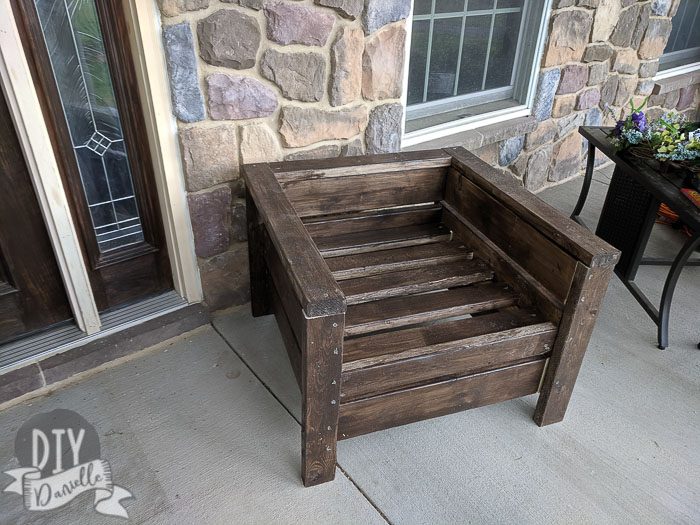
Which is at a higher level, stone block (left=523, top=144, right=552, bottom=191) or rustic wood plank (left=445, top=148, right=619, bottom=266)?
rustic wood plank (left=445, top=148, right=619, bottom=266)

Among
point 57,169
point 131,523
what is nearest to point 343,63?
point 57,169

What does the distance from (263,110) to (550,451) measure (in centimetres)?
139

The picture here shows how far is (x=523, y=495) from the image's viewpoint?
57.0 inches

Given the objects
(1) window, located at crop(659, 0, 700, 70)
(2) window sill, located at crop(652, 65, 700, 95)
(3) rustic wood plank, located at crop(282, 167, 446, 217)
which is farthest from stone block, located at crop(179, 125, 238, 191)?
(1) window, located at crop(659, 0, 700, 70)

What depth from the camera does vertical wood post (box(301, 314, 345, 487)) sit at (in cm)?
117

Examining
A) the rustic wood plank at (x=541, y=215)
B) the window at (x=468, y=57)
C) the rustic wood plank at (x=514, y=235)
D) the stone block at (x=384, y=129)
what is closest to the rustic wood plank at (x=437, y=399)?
the rustic wood plank at (x=514, y=235)

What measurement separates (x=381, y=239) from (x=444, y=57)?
1010 millimetres

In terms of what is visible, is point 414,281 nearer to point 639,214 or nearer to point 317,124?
point 317,124

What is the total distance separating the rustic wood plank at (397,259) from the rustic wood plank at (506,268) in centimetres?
5

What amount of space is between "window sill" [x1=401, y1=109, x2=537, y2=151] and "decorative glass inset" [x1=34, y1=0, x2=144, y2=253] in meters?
1.14

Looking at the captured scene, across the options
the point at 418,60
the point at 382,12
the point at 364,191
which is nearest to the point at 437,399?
the point at 364,191

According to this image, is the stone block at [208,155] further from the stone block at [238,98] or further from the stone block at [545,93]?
the stone block at [545,93]

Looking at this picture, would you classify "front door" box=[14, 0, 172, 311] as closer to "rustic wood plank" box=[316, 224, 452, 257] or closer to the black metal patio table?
"rustic wood plank" box=[316, 224, 452, 257]

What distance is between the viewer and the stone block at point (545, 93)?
272cm
